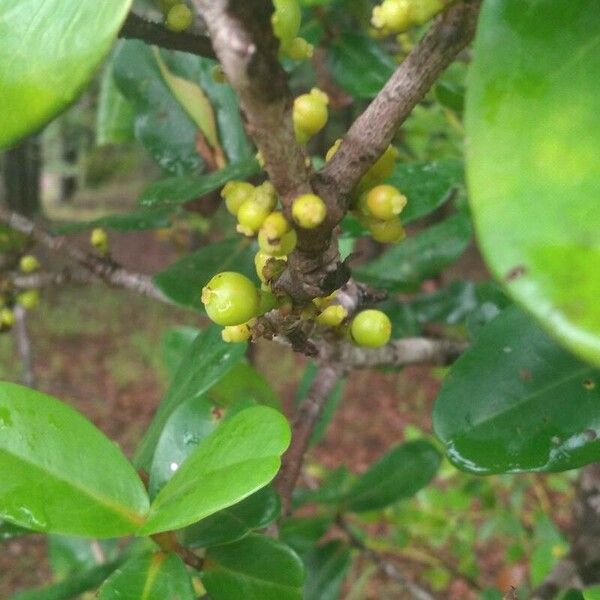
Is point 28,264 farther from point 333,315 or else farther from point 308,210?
point 308,210

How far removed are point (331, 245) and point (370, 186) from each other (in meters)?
0.06

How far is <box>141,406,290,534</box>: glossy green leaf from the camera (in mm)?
548

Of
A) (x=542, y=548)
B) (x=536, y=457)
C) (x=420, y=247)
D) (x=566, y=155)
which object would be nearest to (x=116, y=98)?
(x=420, y=247)

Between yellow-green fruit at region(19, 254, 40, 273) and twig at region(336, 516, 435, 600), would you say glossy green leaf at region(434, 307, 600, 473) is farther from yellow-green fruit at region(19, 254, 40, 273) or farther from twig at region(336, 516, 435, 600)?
yellow-green fruit at region(19, 254, 40, 273)

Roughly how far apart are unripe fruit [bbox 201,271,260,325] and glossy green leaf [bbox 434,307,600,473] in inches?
10.0

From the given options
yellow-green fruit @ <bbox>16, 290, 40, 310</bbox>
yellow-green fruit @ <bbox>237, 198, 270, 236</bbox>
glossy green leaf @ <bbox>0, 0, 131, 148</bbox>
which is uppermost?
glossy green leaf @ <bbox>0, 0, 131, 148</bbox>

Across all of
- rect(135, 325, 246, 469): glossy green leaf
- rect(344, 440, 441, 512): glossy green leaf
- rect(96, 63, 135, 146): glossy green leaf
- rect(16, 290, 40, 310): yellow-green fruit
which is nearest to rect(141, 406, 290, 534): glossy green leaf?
rect(135, 325, 246, 469): glossy green leaf

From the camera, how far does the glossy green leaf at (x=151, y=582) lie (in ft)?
2.05

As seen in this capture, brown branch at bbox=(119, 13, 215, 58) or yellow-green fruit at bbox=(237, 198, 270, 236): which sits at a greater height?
brown branch at bbox=(119, 13, 215, 58)

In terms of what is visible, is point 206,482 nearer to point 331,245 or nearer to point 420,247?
point 331,245

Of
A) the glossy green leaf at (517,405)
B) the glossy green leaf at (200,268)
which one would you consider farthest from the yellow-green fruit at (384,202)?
the glossy green leaf at (200,268)

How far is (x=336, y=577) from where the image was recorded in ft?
4.05

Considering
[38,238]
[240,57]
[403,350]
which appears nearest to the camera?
[240,57]

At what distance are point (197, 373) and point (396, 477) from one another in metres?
0.53
